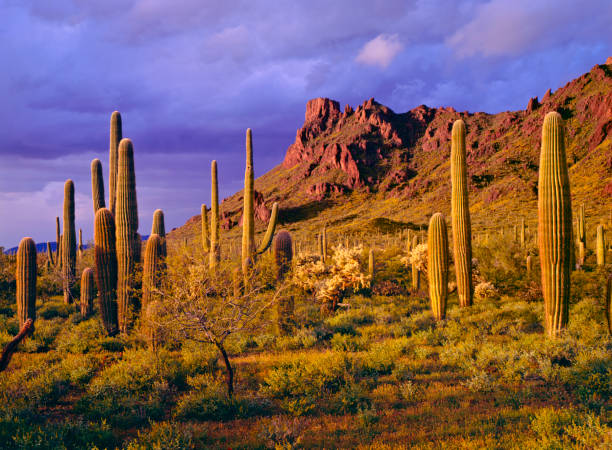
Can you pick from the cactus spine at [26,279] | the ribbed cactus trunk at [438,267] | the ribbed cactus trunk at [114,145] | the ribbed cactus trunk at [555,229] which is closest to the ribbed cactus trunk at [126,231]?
the ribbed cactus trunk at [114,145]

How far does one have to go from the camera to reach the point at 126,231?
1442 cm

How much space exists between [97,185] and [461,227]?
1809cm

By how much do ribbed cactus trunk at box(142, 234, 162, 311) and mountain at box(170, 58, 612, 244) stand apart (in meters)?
13.5

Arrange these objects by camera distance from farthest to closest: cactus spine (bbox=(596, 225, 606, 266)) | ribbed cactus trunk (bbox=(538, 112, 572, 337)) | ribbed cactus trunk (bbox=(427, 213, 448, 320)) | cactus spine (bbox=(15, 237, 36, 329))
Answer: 1. cactus spine (bbox=(596, 225, 606, 266))
2. cactus spine (bbox=(15, 237, 36, 329))
3. ribbed cactus trunk (bbox=(427, 213, 448, 320))
4. ribbed cactus trunk (bbox=(538, 112, 572, 337))

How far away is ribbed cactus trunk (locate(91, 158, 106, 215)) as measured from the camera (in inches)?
748

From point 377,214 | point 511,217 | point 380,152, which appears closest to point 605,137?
point 511,217

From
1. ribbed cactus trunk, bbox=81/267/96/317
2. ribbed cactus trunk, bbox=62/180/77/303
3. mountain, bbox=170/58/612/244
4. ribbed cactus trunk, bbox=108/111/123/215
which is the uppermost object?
mountain, bbox=170/58/612/244

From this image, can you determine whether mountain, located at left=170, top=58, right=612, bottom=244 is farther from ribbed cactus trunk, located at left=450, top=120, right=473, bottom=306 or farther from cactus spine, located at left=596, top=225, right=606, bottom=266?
cactus spine, located at left=596, top=225, right=606, bottom=266

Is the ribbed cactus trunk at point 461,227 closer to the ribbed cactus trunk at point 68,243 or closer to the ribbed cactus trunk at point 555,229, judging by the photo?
the ribbed cactus trunk at point 555,229

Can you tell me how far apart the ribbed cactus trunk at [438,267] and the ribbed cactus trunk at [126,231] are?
11.6 m

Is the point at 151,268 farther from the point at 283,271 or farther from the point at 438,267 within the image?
the point at 438,267

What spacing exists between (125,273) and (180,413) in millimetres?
8258

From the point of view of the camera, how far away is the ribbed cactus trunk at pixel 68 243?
66.2 ft

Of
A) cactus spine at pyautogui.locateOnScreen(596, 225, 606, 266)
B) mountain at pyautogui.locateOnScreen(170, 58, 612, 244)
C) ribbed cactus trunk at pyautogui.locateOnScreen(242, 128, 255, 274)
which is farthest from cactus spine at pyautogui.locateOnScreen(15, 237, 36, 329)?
cactus spine at pyautogui.locateOnScreen(596, 225, 606, 266)
